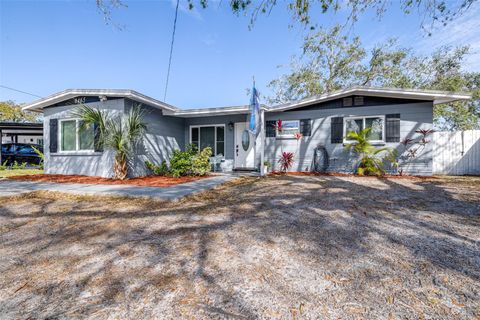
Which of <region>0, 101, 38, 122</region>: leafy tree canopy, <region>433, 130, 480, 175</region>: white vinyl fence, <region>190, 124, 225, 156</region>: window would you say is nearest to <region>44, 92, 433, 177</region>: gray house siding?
<region>190, 124, 225, 156</region>: window

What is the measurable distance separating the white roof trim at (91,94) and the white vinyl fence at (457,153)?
10.8 meters

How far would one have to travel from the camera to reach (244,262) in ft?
6.40

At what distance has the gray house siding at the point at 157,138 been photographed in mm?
8038

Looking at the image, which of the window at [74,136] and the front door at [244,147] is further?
the front door at [244,147]

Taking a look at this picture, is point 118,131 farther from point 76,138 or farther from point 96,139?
point 76,138

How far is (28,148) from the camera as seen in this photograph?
1405 cm

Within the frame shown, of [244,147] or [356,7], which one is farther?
[244,147]

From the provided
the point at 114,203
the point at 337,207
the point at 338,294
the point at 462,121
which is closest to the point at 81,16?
the point at 114,203

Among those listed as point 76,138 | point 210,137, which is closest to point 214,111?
point 210,137

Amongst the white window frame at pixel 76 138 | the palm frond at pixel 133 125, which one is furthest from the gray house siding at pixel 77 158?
the palm frond at pixel 133 125

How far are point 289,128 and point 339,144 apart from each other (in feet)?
6.82

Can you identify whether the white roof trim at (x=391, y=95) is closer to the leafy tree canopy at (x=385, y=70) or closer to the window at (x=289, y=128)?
the window at (x=289, y=128)

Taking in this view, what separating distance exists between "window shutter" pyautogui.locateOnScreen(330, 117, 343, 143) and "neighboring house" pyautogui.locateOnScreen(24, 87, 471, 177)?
0.12 ft

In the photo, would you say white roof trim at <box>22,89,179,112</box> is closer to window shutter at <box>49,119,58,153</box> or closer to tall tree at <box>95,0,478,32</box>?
window shutter at <box>49,119,58,153</box>
